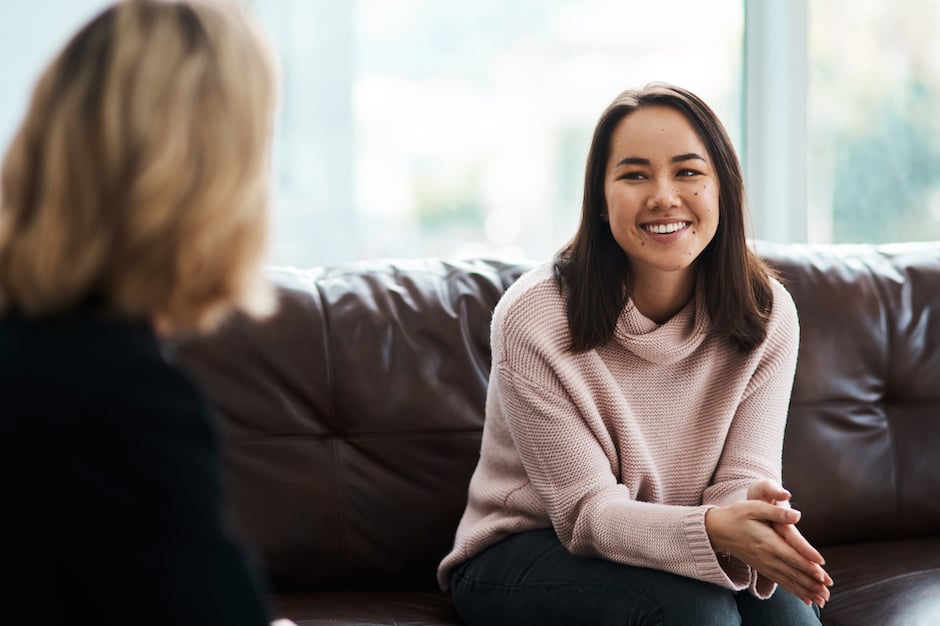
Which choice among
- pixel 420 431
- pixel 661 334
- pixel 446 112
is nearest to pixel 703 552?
pixel 661 334

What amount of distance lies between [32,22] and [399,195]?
940 millimetres

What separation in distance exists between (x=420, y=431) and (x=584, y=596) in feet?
1.73

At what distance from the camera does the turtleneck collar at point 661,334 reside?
1832 millimetres

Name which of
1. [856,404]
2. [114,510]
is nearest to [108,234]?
[114,510]

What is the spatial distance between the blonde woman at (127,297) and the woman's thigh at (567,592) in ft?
2.59

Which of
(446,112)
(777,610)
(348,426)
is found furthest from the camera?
(446,112)

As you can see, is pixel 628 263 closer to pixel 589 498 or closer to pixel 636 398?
pixel 636 398

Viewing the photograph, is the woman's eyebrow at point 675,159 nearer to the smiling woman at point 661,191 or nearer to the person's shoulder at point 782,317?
the smiling woman at point 661,191

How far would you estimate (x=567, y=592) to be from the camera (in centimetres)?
164

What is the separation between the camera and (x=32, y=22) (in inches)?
95.4

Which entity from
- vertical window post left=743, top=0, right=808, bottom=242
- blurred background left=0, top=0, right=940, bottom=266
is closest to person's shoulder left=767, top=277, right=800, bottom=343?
blurred background left=0, top=0, right=940, bottom=266

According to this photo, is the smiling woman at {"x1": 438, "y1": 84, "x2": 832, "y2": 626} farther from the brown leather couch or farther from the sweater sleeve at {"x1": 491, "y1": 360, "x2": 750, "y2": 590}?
the brown leather couch

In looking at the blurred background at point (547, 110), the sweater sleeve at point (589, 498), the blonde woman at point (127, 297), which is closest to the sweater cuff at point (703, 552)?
the sweater sleeve at point (589, 498)

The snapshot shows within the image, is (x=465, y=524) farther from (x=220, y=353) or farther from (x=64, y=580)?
(x=64, y=580)
